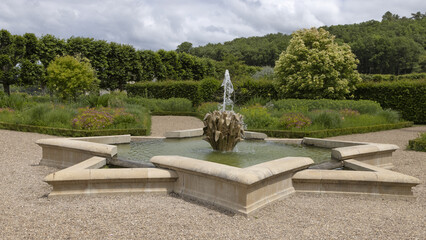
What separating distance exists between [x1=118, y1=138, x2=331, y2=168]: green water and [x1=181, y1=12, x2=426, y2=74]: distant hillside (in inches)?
1502

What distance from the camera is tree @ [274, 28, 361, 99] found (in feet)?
56.9

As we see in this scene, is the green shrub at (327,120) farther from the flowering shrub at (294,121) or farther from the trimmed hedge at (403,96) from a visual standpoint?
the trimmed hedge at (403,96)

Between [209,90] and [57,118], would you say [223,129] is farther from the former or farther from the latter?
[209,90]

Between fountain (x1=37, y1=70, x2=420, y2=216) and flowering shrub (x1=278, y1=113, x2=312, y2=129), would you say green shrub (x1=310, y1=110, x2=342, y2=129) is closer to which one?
flowering shrub (x1=278, y1=113, x2=312, y2=129)

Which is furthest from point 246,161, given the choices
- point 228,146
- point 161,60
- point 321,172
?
point 161,60

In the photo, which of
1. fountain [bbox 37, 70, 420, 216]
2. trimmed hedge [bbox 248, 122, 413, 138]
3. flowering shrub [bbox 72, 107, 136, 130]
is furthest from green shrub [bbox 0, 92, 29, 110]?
trimmed hedge [bbox 248, 122, 413, 138]

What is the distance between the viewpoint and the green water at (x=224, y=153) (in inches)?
247

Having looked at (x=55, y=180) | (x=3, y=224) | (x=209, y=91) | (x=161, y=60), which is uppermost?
(x=161, y=60)

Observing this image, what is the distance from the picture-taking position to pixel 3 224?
146 inches

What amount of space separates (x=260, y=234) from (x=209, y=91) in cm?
1835

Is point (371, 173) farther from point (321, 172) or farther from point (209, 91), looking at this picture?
point (209, 91)

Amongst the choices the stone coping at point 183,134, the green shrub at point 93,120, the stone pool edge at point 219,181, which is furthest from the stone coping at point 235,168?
the green shrub at point 93,120

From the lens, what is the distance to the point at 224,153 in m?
6.75

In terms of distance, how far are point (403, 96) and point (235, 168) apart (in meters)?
16.5
